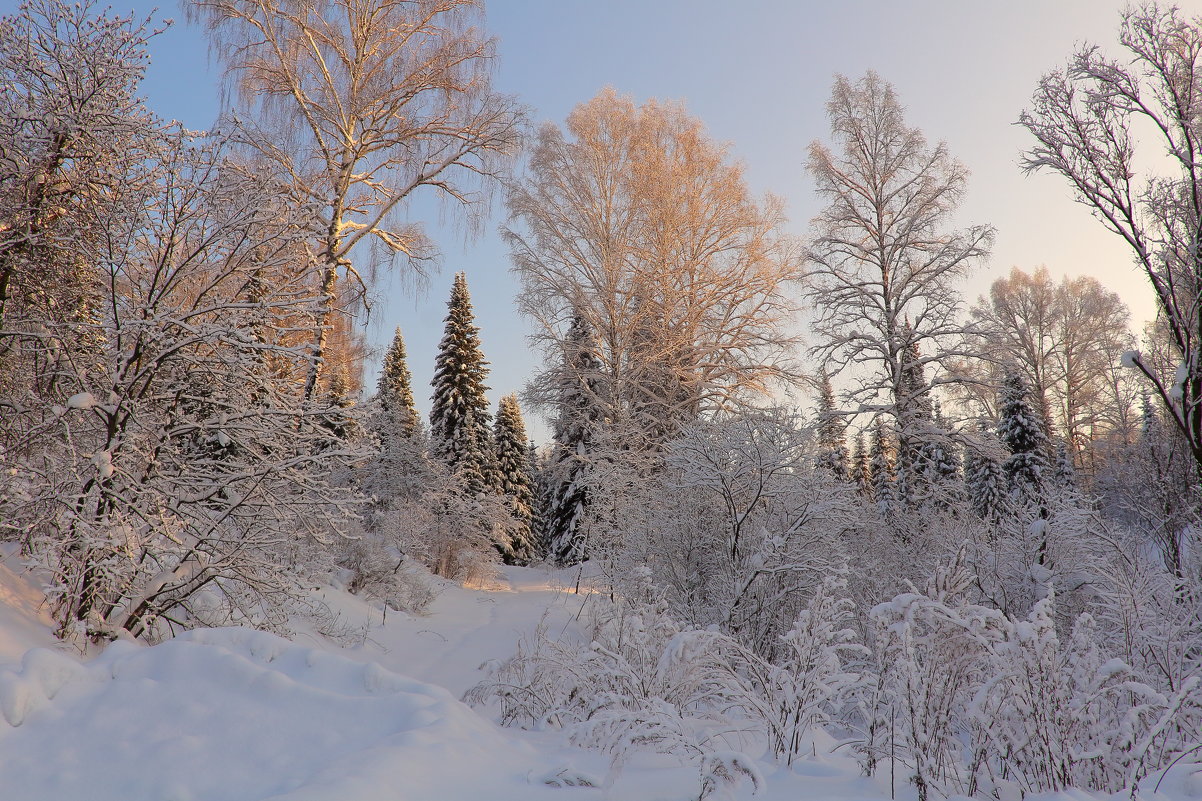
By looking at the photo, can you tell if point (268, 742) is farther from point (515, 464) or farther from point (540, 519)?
point (540, 519)

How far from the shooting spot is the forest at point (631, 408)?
3029mm

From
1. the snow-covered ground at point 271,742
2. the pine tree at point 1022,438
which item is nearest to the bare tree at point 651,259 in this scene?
the snow-covered ground at point 271,742

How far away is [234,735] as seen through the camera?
2582mm

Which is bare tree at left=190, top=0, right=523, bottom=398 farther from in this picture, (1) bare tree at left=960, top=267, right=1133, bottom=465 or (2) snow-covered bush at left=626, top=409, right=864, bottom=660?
(1) bare tree at left=960, top=267, right=1133, bottom=465

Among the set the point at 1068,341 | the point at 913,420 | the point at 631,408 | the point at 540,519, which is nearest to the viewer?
the point at 913,420

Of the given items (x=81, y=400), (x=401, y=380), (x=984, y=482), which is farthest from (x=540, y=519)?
(x=81, y=400)

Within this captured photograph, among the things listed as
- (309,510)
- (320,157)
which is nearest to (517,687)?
(309,510)

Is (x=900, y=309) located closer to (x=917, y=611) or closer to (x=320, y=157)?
(x=320, y=157)

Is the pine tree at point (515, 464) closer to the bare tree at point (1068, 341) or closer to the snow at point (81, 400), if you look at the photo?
the bare tree at point (1068, 341)

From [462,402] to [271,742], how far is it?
930 inches

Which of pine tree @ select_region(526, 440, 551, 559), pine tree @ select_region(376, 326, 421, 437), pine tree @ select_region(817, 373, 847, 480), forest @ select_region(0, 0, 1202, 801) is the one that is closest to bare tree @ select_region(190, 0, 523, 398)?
forest @ select_region(0, 0, 1202, 801)

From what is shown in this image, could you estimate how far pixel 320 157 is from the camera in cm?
975

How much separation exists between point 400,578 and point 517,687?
9076 mm

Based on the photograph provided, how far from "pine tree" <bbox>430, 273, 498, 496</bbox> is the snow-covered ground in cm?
2144
